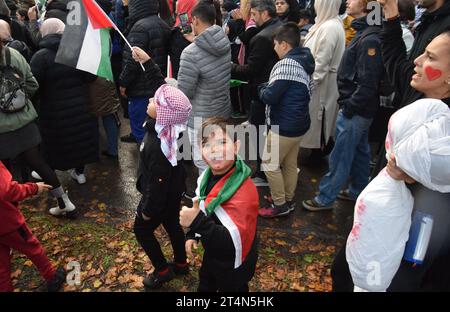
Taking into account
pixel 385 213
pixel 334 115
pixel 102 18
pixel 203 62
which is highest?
pixel 102 18

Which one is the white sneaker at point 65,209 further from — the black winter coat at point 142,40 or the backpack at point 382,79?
the backpack at point 382,79

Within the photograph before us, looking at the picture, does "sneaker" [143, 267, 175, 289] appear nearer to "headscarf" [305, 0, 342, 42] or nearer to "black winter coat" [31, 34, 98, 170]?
"black winter coat" [31, 34, 98, 170]

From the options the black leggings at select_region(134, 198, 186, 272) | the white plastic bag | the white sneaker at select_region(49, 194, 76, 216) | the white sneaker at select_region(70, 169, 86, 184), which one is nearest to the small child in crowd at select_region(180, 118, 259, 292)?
the white plastic bag

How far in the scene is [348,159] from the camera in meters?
4.20

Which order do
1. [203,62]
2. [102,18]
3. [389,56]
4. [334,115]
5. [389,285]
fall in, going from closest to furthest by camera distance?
1. [389,285]
2. [389,56]
3. [102,18]
4. [203,62]
5. [334,115]

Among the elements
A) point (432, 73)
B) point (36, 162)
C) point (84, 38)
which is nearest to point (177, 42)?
point (84, 38)

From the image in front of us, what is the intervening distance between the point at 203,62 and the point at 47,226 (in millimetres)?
2575

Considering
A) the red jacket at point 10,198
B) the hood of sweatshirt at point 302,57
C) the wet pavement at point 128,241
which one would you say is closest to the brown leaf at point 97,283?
the wet pavement at point 128,241

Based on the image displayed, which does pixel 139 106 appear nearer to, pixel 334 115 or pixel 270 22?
pixel 270 22

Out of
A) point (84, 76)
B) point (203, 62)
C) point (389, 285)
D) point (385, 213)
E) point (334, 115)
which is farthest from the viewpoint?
point (334, 115)

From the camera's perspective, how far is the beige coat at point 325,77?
457 centimetres

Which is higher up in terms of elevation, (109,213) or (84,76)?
(84,76)

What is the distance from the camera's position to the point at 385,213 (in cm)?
189
